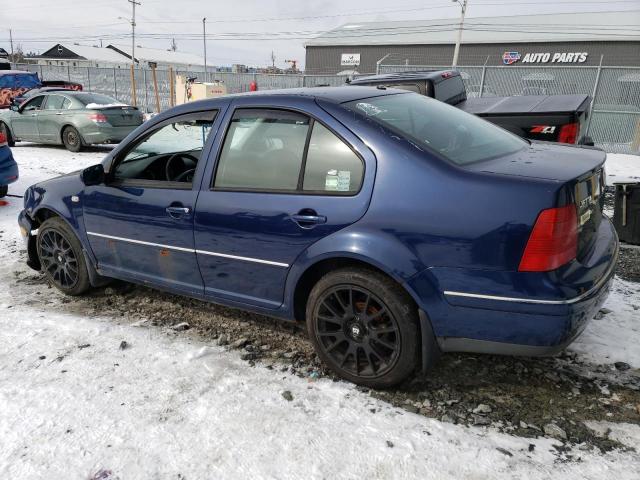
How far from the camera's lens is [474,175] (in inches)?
90.4

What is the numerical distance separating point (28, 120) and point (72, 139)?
5.16 feet

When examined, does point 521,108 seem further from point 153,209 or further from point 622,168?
point 622,168

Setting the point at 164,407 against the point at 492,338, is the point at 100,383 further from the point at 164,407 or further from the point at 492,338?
the point at 492,338

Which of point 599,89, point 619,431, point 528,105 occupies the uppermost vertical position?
point 599,89

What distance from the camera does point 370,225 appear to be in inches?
96.4

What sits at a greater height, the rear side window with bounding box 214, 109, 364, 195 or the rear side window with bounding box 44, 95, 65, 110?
the rear side window with bounding box 44, 95, 65, 110

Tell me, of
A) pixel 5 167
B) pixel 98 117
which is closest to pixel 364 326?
pixel 5 167

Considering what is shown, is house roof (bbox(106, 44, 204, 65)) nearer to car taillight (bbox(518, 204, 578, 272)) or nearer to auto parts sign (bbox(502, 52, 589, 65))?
auto parts sign (bbox(502, 52, 589, 65))

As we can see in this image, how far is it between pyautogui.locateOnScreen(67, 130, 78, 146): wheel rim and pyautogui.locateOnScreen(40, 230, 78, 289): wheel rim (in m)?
8.64

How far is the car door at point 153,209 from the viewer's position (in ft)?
10.4

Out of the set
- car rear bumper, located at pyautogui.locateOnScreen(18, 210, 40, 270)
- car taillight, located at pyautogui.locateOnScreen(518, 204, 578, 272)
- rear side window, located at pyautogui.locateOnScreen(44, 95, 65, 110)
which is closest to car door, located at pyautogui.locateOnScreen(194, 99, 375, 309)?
car taillight, located at pyautogui.locateOnScreen(518, 204, 578, 272)

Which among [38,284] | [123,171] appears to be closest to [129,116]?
[38,284]

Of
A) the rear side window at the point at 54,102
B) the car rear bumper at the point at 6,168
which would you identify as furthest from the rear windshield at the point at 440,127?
the rear side window at the point at 54,102

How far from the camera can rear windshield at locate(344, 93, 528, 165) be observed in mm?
2617
